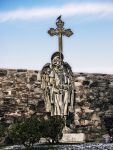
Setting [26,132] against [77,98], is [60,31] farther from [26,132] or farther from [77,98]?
[26,132]

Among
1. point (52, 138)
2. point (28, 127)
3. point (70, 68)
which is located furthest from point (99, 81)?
point (28, 127)

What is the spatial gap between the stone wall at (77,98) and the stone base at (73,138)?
1877 mm

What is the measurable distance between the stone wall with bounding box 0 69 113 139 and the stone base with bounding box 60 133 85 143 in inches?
73.9

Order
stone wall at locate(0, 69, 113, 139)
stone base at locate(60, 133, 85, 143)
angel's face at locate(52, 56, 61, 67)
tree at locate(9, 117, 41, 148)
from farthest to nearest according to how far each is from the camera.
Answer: stone wall at locate(0, 69, 113, 139), angel's face at locate(52, 56, 61, 67), stone base at locate(60, 133, 85, 143), tree at locate(9, 117, 41, 148)

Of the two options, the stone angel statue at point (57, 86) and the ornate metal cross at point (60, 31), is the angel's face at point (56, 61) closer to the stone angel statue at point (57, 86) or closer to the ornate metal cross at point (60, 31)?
the stone angel statue at point (57, 86)

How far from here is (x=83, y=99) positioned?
2470 cm

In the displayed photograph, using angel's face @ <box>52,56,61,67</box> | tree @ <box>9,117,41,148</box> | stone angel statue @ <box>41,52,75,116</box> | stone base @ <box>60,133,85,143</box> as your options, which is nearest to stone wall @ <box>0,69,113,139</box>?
stone angel statue @ <box>41,52,75,116</box>

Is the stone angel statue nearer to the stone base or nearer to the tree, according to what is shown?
the stone base

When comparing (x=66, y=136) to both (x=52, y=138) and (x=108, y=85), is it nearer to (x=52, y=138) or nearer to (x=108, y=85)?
(x=52, y=138)

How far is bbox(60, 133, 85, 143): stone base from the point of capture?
71.0ft

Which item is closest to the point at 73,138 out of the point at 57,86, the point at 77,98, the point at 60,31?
the point at 57,86

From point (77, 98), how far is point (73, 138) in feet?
10.1

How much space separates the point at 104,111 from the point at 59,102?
3.06 meters

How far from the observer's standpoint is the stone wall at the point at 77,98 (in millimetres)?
23562
